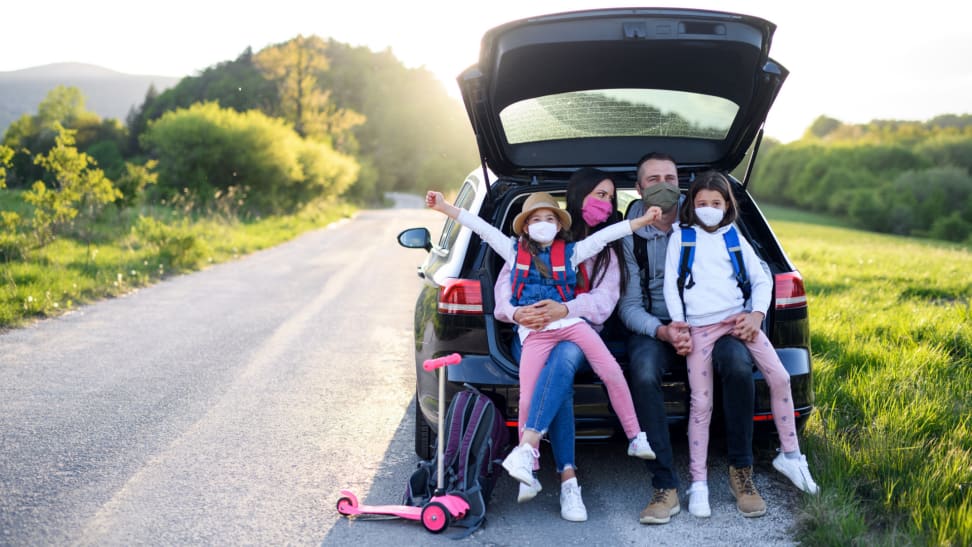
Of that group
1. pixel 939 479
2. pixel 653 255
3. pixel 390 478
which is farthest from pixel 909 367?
pixel 390 478

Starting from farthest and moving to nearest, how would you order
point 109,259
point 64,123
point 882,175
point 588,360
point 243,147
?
point 882,175
point 64,123
point 243,147
point 109,259
point 588,360

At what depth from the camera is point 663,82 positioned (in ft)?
13.9

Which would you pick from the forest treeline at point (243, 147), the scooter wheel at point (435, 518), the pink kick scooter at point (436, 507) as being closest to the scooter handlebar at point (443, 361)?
the pink kick scooter at point (436, 507)

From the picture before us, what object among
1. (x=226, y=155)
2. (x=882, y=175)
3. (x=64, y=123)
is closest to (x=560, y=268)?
(x=226, y=155)

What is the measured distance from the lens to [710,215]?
3861mm

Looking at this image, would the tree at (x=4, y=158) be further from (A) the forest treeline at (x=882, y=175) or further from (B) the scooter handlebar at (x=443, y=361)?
(A) the forest treeline at (x=882, y=175)

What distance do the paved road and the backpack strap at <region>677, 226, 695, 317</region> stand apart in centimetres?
99

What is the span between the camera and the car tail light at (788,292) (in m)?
3.90

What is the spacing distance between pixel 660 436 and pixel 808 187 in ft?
370

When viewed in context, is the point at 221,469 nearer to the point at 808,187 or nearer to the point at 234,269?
the point at 234,269

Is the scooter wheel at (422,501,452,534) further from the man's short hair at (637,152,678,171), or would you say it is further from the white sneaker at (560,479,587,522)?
the man's short hair at (637,152,678,171)

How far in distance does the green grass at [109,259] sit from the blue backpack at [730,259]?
6950 millimetres

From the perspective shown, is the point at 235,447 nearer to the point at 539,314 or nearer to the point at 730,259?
the point at 539,314

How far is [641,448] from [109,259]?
10548mm
